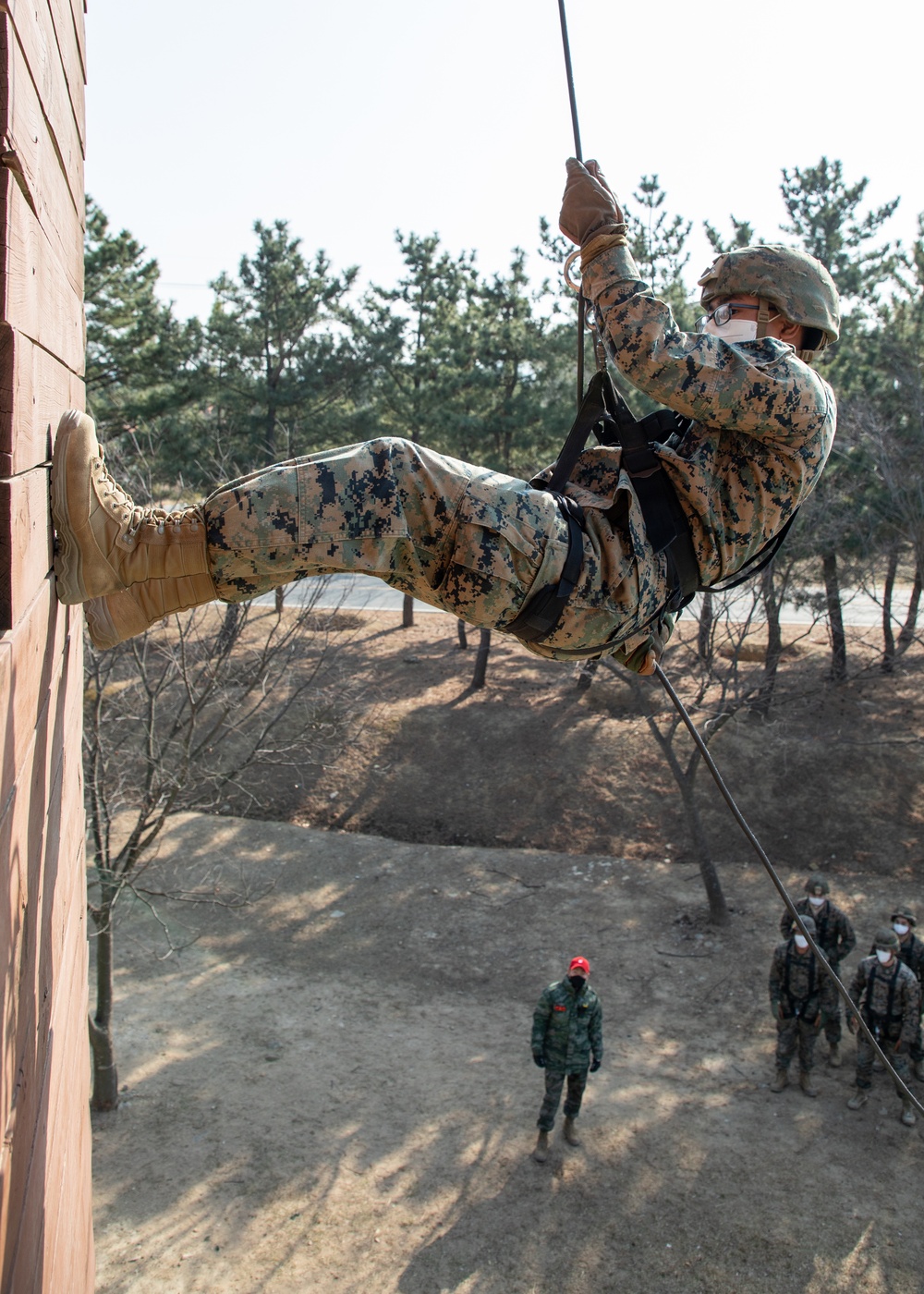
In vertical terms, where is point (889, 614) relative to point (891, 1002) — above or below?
above

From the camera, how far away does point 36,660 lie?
1.76 metres

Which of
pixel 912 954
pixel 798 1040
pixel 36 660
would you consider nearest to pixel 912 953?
pixel 912 954

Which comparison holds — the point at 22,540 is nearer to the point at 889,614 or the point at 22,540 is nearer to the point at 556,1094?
the point at 556,1094

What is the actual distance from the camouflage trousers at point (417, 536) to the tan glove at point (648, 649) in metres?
0.67

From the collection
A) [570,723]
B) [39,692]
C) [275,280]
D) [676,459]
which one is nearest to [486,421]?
[275,280]

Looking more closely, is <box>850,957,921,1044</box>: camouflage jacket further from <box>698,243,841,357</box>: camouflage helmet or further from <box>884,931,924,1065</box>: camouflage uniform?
<box>698,243,841,357</box>: camouflage helmet

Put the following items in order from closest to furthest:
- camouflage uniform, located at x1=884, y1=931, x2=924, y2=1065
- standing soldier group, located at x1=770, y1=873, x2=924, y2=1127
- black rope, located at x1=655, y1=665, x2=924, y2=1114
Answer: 1. black rope, located at x1=655, y1=665, x2=924, y2=1114
2. standing soldier group, located at x1=770, y1=873, x2=924, y2=1127
3. camouflage uniform, located at x1=884, y1=931, x2=924, y2=1065

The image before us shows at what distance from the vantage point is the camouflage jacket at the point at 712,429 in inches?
114

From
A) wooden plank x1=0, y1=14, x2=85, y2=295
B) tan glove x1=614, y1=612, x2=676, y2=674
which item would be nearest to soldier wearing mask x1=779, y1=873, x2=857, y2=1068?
tan glove x1=614, y1=612, x2=676, y2=674

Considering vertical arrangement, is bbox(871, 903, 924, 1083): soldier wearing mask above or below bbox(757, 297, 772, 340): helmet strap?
below

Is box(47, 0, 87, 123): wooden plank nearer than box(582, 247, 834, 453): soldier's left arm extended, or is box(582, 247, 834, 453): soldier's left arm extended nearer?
box(47, 0, 87, 123): wooden plank

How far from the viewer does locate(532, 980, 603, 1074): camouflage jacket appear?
28.5 feet

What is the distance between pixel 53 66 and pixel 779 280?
217 centimetres

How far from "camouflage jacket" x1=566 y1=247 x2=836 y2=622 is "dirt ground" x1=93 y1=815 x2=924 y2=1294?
256 inches
